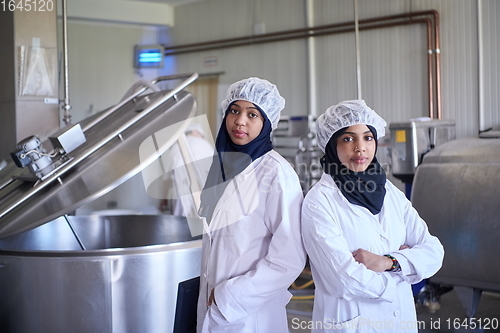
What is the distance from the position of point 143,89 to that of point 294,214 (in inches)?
63.1

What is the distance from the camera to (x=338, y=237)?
1.50 m

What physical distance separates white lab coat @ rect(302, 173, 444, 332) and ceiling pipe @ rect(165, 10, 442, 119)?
393cm

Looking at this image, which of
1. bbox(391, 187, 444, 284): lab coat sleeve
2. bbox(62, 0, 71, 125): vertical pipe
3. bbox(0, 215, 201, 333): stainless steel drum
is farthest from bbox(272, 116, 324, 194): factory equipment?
bbox(391, 187, 444, 284): lab coat sleeve

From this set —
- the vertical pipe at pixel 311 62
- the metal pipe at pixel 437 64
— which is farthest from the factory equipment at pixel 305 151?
the metal pipe at pixel 437 64

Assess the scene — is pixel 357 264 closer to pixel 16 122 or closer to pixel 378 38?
pixel 16 122

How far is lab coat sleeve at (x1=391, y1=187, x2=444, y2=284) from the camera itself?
154cm

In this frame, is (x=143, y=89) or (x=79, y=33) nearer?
(x=143, y=89)

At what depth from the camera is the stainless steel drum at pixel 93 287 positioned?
195cm

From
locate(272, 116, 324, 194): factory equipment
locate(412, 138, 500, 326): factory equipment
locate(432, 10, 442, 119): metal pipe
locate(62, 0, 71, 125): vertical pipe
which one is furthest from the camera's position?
locate(272, 116, 324, 194): factory equipment

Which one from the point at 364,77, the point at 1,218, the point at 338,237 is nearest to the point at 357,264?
the point at 338,237

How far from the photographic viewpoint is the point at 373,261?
58.7 inches

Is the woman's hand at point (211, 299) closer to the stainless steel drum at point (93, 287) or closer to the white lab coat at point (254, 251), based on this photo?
the white lab coat at point (254, 251)

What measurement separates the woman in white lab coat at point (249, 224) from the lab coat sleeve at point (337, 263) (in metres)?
0.04

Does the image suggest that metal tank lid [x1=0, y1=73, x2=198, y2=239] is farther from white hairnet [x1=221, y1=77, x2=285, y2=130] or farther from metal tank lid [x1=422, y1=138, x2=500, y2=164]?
metal tank lid [x1=422, y1=138, x2=500, y2=164]
